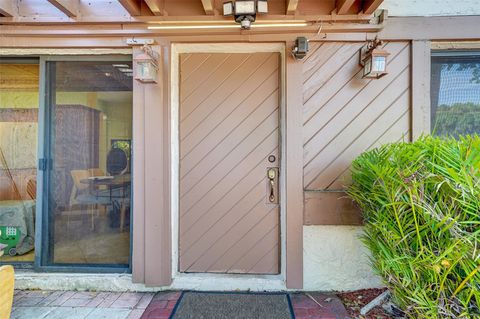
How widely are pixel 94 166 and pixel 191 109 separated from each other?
1080mm

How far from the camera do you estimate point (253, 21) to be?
7.30 ft

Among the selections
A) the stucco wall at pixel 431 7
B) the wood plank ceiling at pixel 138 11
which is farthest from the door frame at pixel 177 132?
the stucco wall at pixel 431 7

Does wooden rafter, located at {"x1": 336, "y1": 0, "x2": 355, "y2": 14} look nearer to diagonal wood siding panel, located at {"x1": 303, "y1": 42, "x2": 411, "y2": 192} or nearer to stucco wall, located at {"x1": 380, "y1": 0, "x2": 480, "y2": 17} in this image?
diagonal wood siding panel, located at {"x1": 303, "y1": 42, "x2": 411, "y2": 192}

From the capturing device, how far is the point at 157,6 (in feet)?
7.17

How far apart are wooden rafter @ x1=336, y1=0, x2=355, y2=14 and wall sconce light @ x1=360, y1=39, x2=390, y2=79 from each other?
358 mm

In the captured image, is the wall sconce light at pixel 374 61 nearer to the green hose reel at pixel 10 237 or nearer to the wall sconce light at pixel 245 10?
the wall sconce light at pixel 245 10

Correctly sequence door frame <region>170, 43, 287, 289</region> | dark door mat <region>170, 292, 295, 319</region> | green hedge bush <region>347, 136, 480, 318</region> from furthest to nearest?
door frame <region>170, 43, 287, 289</region> < dark door mat <region>170, 292, 295, 319</region> < green hedge bush <region>347, 136, 480, 318</region>

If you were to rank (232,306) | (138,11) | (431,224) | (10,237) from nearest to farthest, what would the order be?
(431,224) → (232,306) → (138,11) → (10,237)

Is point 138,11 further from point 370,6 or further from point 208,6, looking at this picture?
point 370,6

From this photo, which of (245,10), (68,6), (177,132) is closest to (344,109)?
(245,10)

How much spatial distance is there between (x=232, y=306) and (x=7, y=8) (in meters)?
3.19

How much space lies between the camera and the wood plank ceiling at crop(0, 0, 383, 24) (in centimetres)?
228

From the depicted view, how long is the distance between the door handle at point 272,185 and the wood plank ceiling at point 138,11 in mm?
1367

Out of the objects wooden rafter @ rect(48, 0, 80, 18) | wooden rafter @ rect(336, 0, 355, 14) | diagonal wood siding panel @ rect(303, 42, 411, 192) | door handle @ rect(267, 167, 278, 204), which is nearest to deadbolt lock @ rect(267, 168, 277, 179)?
door handle @ rect(267, 167, 278, 204)
